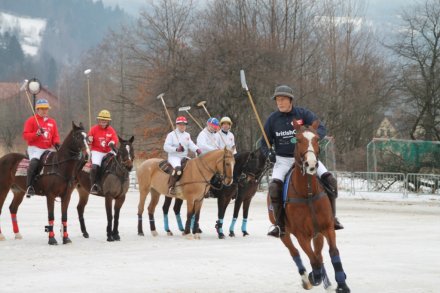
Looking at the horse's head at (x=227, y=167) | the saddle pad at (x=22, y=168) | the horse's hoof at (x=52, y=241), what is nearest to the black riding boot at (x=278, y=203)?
the horse's head at (x=227, y=167)

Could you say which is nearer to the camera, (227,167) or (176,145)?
(227,167)

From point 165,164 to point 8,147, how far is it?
138 ft

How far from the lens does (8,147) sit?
57594 millimetres

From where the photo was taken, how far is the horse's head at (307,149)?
29.4 feet

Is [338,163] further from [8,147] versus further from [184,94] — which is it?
[8,147]

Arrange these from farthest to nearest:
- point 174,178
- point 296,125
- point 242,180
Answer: point 242,180, point 174,178, point 296,125

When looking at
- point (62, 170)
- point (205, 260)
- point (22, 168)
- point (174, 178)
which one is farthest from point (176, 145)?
point (205, 260)

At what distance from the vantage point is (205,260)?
43.3ft

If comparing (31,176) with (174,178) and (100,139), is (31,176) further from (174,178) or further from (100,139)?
(174,178)

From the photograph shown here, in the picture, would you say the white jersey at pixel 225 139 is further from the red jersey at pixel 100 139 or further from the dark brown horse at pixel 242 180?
the red jersey at pixel 100 139

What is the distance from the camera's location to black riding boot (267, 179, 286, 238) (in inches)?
401

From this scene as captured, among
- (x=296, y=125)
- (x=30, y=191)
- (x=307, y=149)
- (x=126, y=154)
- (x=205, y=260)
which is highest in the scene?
(x=296, y=125)

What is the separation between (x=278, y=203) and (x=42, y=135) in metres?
7.94

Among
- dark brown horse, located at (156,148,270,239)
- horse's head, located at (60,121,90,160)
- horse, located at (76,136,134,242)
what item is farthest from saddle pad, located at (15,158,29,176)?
dark brown horse, located at (156,148,270,239)
